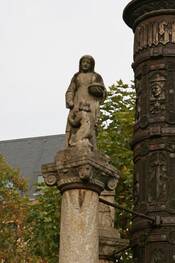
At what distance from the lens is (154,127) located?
13.2 m

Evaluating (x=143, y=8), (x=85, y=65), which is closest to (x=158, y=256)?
(x=85, y=65)

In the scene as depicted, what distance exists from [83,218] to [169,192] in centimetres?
236

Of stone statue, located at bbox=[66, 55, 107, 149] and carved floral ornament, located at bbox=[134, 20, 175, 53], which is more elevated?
carved floral ornament, located at bbox=[134, 20, 175, 53]

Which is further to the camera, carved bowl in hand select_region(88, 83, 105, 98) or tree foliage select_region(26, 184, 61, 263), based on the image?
tree foliage select_region(26, 184, 61, 263)

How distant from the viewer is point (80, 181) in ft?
35.8

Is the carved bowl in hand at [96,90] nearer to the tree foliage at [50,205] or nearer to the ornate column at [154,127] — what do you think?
the ornate column at [154,127]

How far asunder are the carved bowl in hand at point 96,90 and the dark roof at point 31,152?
1680 inches

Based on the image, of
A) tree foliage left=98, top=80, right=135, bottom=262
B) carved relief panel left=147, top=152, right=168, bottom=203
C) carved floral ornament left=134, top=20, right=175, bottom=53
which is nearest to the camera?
carved relief panel left=147, top=152, right=168, bottom=203

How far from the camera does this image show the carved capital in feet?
35.7

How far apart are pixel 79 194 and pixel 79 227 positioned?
477 millimetres

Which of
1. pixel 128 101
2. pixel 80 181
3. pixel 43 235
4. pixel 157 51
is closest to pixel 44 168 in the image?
pixel 80 181

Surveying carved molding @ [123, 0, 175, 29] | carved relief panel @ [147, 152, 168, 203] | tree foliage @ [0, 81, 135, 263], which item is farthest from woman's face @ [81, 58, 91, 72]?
tree foliage @ [0, 81, 135, 263]

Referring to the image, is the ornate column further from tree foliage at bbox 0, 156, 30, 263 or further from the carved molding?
tree foliage at bbox 0, 156, 30, 263

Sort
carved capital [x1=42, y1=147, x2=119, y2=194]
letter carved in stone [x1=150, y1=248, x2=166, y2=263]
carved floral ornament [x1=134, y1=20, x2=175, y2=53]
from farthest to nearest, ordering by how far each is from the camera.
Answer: carved floral ornament [x1=134, y1=20, x2=175, y2=53] → letter carved in stone [x1=150, y1=248, x2=166, y2=263] → carved capital [x1=42, y1=147, x2=119, y2=194]
